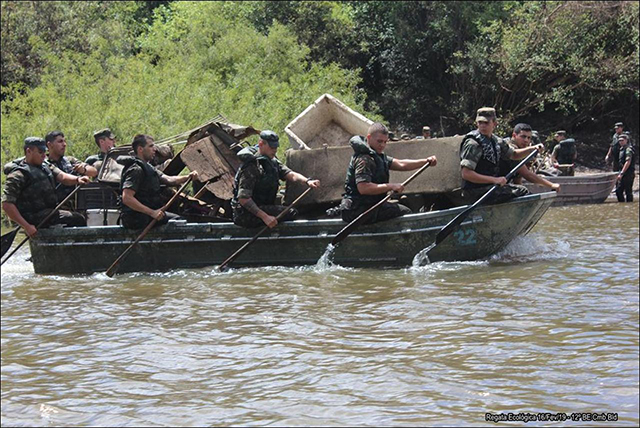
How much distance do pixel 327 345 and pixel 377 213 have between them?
3.70 meters

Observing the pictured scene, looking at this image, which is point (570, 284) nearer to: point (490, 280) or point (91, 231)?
point (490, 280)

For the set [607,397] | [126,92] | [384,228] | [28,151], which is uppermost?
[126,92]

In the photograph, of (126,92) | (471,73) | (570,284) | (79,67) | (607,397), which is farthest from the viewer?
(471,73)

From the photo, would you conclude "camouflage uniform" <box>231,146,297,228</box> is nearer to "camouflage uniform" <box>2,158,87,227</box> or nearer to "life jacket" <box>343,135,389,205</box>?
"life jacket" <box>343,135,389,205</box>

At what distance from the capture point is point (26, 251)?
1552 centimetres

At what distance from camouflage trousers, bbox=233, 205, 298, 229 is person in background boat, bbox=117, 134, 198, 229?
821 mm

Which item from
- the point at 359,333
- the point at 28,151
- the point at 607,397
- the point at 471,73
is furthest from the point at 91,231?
the point at 471,73

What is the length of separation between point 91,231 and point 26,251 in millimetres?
4214

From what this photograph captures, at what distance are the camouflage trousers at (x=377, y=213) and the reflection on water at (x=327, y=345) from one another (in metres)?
0.68

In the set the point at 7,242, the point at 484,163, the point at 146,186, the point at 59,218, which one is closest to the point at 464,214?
the point at 484,163

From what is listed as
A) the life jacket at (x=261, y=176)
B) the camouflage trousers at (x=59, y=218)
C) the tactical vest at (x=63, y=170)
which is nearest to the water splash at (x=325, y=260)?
the life jacket at (x=261, y=176)

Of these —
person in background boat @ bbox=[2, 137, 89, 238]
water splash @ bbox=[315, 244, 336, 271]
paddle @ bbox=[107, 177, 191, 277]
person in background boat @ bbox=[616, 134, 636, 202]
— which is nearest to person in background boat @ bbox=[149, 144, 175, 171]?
paddle @ bbox=[107, 177, 191, 277]

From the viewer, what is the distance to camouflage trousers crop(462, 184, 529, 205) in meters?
10.8

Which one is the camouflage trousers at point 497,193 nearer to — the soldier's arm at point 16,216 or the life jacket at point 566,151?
the soldier's arm at point 16,216
